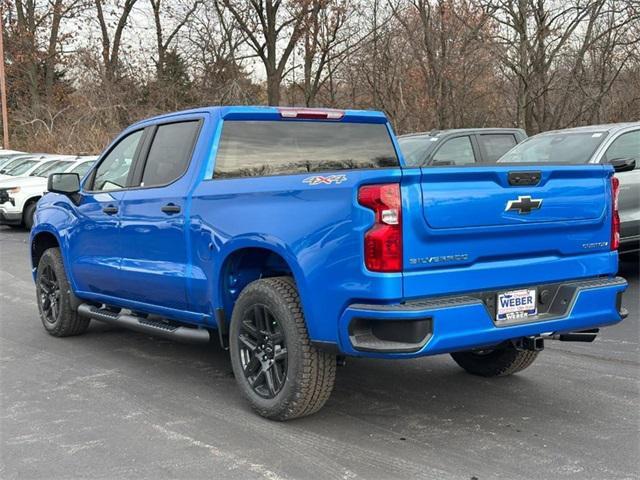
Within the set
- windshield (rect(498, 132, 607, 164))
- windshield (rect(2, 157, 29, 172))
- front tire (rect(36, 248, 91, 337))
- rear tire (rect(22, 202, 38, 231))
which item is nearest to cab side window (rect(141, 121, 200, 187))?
front tire (rect(36, 248, 91, 337))

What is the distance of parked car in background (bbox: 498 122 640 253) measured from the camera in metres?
8.78

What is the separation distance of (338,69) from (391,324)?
29.0m

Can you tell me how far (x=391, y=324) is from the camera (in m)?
3.72

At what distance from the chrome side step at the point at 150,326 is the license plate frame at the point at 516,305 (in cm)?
199

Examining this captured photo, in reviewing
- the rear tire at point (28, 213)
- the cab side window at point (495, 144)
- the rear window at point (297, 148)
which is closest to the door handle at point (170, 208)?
the rear window at point (297, 148)

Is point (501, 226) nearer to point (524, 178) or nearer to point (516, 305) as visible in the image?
point (524, 178)

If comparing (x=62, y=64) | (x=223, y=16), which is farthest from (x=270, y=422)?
(x=62, y=64)

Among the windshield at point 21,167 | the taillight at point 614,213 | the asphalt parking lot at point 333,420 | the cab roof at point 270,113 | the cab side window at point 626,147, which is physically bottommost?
the asphalt parking lot at point 333,420

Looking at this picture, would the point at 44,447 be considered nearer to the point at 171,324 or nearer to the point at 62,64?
the point at 171,324

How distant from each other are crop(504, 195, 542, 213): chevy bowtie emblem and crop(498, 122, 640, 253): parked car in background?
4779 mm

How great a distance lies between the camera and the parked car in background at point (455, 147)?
35.5ft

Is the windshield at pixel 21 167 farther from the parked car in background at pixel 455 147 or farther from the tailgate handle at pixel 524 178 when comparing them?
the tailgate handle at pixel 524 178

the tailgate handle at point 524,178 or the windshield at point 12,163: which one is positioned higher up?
the windshield at point 12,163

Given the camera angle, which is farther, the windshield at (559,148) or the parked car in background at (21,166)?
the parked car in background at (21,166)
